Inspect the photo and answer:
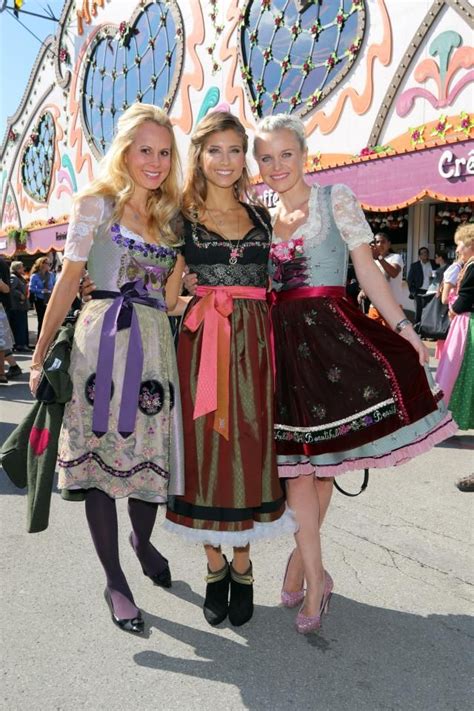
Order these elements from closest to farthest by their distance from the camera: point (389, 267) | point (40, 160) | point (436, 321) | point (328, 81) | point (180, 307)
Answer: point (180, 307) < point (436, 321) < point (389, 267) < point (328, 81) < point (40, 160)

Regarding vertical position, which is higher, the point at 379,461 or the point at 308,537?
the point at 379,461

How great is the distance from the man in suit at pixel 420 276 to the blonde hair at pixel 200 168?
8.88m

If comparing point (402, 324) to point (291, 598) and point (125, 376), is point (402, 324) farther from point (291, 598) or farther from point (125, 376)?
point (291, 598)

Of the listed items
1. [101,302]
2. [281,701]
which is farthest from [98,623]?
[101,302]

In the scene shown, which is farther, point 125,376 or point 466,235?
point 466,235

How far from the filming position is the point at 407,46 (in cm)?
905

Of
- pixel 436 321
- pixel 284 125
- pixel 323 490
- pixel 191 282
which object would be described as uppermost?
pixel 284 125

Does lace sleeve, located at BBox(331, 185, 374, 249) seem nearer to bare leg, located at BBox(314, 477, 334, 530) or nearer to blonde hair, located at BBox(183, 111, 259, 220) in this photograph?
blonde hair, located at BBox(183, 111, 259, 220)

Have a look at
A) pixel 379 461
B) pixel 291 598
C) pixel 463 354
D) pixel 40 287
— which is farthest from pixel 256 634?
pixel 40 287

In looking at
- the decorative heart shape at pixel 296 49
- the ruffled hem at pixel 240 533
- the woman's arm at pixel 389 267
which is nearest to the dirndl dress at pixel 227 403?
the ruffled hem at pixel 240 533

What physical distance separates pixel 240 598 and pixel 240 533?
0.32 metres

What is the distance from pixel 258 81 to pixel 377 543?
10531mm

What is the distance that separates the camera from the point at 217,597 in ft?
8.30

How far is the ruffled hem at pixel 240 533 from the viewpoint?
236cm
